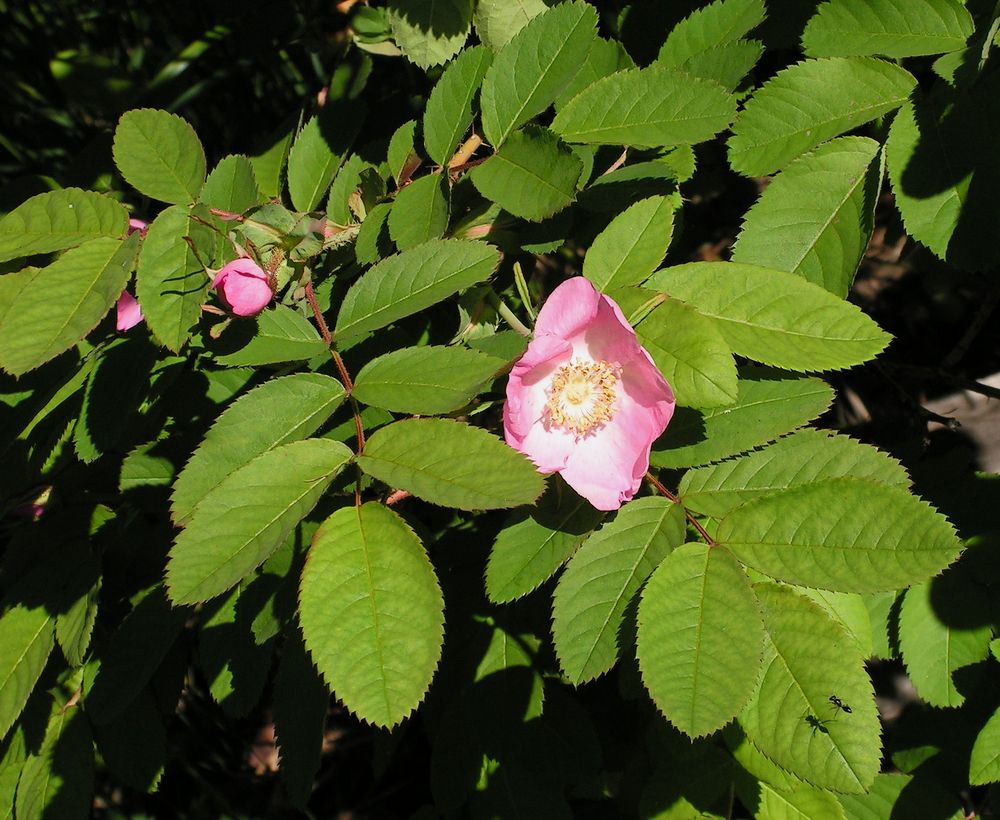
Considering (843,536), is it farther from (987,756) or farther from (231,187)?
(231,187)

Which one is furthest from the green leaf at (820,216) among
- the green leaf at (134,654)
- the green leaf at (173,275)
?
the green leaf at (134,654)

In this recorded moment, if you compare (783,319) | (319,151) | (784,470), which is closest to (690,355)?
(783,319)

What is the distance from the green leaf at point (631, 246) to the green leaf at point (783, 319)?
5cm

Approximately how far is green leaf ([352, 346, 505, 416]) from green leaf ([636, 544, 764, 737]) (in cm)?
30

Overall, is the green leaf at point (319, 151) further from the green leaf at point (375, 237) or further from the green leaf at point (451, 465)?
the green leaf at point (451, 465)

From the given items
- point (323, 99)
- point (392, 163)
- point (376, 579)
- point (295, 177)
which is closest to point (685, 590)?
point (376, 579)

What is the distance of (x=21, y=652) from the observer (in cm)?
134

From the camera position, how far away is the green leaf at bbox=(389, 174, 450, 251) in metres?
1.18

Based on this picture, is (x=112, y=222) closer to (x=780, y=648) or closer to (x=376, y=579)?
(x=376, y=579)

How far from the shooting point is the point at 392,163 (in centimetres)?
133

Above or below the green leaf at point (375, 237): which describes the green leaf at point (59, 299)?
above

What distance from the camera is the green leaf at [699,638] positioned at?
3.05 ft

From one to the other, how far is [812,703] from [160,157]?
1074 millimetres

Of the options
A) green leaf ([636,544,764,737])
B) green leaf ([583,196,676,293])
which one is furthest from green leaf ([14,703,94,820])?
green leaf ([583,196,676,293])
